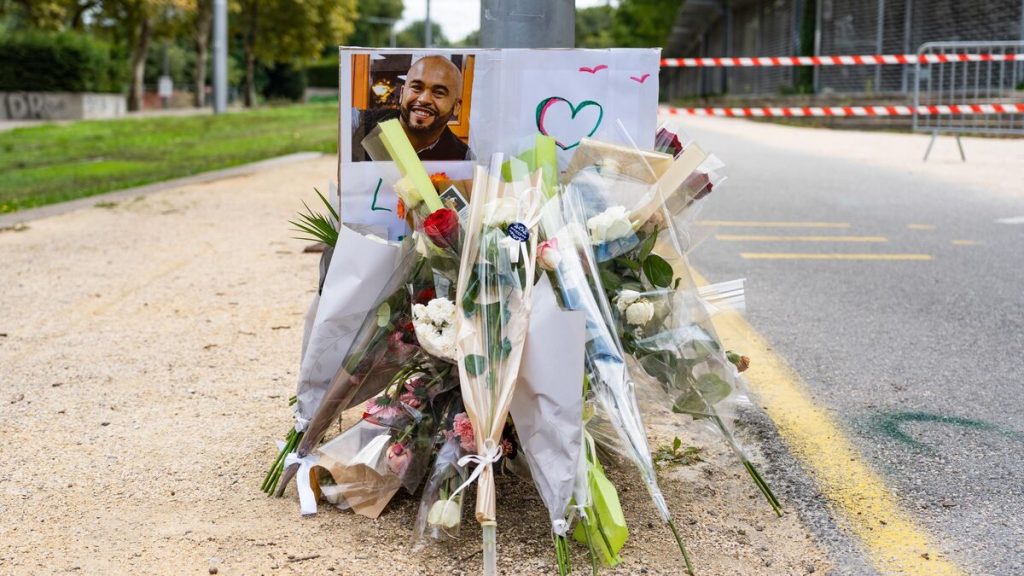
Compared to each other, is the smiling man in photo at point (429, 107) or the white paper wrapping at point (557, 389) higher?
the smiling man in photo at point (429, 107)

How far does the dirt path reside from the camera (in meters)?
2.55

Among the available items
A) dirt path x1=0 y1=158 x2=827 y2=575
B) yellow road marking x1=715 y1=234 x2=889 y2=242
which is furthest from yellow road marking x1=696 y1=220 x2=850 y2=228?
dirt path x1=0 y1=158 x2=827 y2=575

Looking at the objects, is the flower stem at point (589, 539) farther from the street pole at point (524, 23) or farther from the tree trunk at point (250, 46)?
the tree trunk at point (250, 46)

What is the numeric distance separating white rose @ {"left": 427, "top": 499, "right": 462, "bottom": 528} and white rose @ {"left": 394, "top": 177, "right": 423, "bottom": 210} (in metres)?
0.74

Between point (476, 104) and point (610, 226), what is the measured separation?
50cm

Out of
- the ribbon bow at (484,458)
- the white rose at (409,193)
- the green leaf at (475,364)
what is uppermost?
the white rose at (409,193)

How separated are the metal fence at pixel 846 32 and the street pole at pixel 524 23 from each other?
18.2m

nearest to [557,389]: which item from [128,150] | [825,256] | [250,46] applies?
[825,256]

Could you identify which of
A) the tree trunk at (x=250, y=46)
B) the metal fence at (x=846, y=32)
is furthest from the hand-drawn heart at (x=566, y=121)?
the tree trunk at (x=250, y=46)

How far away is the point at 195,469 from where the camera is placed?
3137 millimetres

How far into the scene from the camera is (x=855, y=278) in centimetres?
600

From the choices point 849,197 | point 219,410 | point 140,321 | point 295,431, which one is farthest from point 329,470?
point 849,197

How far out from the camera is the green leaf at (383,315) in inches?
110

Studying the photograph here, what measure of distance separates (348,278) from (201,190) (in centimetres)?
827
